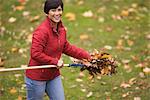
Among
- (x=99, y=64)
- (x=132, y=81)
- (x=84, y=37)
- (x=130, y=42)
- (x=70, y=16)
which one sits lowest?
(x=132, y=81)

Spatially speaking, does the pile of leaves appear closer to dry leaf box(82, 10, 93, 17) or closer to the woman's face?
the woman's face

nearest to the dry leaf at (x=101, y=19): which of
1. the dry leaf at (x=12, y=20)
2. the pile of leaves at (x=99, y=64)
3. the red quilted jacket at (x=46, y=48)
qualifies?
the dry leaf at (x=12, y=20)

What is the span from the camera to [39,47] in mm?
4836

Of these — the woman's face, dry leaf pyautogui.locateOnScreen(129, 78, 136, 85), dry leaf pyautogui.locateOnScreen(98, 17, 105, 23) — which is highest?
the woman's face

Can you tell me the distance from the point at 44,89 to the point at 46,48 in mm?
545

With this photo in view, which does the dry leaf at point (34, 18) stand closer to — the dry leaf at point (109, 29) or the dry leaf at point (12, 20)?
the dry leaf at point (12, 20)

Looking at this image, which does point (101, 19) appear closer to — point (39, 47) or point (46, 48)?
point (46, 48)

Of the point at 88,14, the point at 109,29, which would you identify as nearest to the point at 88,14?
the point at 88,14

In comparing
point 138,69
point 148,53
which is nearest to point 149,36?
point 148,53

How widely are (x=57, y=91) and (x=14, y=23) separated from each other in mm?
Answer: 4910

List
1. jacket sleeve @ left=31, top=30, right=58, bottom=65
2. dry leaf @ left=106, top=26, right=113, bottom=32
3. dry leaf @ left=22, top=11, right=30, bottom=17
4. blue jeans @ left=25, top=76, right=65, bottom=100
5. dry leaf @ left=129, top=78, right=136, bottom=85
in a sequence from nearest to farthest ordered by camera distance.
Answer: jacket sleeve @ left=31, top=30, right=58, bottom=65, blue jeans @ left=25, top=76, right=65, bottom=100, dry leaf @ left=129, top=78, right=136, bottom=85, dry leaf @ left=106, top=26, right=113, bottom=32, dry leaf @ left=22, top=11, right=30, bottom=17

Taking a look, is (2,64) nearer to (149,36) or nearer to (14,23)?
(14,23)

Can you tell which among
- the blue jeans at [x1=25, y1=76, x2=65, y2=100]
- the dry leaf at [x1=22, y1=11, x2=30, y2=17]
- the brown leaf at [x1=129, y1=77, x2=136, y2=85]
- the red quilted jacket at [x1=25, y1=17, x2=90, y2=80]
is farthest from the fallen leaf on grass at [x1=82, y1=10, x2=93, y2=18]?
the blue jeans at [x1=25, y1=76, x2=65, y2=100]

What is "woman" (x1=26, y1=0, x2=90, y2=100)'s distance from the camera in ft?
16.0
